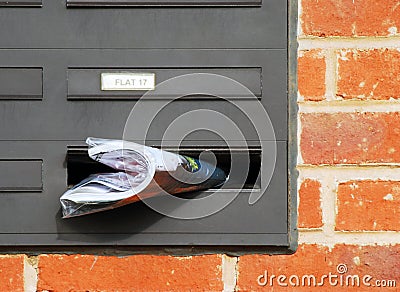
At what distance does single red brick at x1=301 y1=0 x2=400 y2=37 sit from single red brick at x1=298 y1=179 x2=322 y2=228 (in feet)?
0.69

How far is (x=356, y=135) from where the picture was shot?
0.91m

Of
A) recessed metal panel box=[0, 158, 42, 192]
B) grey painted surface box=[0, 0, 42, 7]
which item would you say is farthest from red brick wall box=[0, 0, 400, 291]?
grey painted surface box=[0, 0, 42, 7]

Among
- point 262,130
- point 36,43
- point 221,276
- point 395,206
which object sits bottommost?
point 221,276

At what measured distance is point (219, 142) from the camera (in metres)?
0.89

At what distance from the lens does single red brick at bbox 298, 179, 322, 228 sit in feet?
3.00

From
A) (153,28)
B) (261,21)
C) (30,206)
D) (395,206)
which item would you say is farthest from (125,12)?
(395,206)

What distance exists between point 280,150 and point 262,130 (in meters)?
0.04

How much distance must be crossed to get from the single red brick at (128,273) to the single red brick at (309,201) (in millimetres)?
133

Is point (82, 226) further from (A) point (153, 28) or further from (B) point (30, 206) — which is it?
(A) point (153, 28)

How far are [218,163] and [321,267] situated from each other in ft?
0.69

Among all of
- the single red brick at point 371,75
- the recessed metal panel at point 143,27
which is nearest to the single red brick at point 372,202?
the single red brick at point 371,75

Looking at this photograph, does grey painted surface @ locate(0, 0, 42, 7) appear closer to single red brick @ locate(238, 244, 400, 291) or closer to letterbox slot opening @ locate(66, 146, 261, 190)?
letterbox slot opening @ locate(66, 146, 261, 190)

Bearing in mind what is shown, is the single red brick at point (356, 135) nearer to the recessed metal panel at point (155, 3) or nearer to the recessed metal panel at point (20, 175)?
the recessed metal panel at point (155, 3)

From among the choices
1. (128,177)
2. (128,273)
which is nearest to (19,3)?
(128,177)
